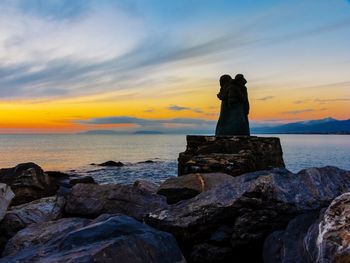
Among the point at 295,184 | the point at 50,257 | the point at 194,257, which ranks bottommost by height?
the point at 194,257

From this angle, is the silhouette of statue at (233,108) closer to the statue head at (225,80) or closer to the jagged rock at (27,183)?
the statue head at (225,80)

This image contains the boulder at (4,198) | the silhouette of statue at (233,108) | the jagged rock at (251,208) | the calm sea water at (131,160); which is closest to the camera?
the jagged rock at (251,208)

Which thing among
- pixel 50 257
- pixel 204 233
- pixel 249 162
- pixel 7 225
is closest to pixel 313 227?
pixel 204 233

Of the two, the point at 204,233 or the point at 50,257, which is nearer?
the point at 50,257

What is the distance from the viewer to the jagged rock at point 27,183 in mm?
13953

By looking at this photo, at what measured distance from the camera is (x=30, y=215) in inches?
385

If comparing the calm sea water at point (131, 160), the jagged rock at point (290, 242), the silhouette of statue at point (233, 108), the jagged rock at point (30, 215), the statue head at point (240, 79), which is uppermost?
the statue head at point (240, 79)

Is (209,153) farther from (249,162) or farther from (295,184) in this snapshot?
(295,184)

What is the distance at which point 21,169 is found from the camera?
15.0 meters

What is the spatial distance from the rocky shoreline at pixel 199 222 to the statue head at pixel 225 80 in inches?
525

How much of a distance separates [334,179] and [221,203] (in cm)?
216

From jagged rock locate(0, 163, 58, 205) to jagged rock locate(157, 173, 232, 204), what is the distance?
533cm

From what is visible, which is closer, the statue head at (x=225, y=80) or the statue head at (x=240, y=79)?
the statue head at (x=240, y=79)

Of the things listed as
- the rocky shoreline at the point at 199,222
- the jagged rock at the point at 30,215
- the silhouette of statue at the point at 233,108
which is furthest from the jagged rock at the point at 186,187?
the silhouette of statue at the point at 233,108
